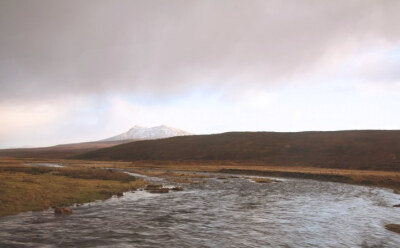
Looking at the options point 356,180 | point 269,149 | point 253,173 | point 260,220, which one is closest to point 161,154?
point 269,149

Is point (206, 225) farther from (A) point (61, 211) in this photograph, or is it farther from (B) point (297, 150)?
(B) point (297, 150)

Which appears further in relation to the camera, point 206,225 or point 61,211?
point 61,211

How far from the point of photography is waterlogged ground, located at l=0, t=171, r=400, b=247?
65.9 ft

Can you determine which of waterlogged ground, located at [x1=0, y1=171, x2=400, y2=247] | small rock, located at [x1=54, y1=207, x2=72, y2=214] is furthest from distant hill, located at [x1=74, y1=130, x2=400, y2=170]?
small rock, located at [x1=54, y1=207, x2=72, y2=214]

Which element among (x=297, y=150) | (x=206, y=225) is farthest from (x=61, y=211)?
(x=297, y=150)

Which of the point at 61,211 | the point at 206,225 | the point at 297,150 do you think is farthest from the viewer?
the point at 297,150

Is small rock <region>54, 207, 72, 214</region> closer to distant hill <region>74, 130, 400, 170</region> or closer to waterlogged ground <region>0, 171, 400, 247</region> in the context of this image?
waterlogged ground <region>0, 171, 400, 247</region>

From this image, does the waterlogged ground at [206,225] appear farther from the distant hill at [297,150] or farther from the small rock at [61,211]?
the distant hill at [297,150]

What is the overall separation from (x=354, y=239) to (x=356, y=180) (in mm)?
48231

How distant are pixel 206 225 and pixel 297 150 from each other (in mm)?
125044

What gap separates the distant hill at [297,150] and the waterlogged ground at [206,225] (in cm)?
7905

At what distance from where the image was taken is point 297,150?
466 feet

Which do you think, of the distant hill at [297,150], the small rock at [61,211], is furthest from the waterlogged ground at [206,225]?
the distant hill at [297,150]

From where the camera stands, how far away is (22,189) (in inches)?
1357
